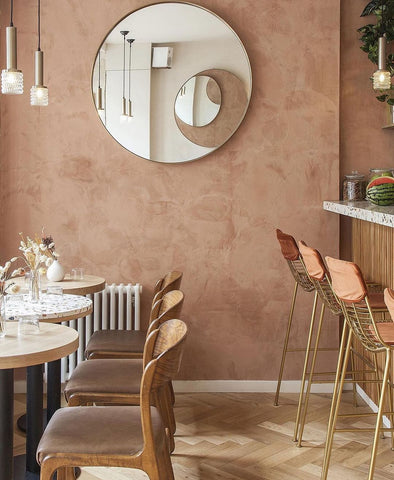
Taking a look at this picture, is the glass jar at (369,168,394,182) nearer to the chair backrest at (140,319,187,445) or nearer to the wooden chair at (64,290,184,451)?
the wooden chair at (64,290,184,451)

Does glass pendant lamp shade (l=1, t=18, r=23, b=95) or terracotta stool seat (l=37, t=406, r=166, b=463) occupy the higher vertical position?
glass pendant lamp shade (l=1, t=18, r=23, b=95)

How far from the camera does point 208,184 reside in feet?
15.2

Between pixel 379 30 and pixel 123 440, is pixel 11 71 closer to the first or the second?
pixel 123 440

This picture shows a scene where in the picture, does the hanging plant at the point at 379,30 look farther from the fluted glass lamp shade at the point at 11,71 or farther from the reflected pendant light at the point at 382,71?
the fluted glass lamp shade at the point at 11,71

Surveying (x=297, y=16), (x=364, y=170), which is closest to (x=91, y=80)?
(x=297, y=16)

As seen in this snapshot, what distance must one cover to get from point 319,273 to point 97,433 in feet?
4.71

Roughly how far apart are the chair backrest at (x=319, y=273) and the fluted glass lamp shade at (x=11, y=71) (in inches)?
65.5

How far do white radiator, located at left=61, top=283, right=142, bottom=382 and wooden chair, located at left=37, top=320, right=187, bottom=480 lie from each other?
207 cm

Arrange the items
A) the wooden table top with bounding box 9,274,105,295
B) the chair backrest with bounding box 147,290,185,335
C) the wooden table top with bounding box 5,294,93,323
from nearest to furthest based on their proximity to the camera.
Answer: the chair backrest with bounding box 147,290,185,335
the wooden table top with bounding box 5,294,93,323
the wooden table top with bounding box 9,274,105,295

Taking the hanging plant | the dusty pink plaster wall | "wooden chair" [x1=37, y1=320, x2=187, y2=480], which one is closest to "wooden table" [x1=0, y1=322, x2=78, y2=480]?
"wooden chair" [x1=37, y1=320, x2=187, y2=480]

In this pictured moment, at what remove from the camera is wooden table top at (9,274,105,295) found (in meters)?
3.88

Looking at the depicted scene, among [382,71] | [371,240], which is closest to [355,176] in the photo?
[371,240]

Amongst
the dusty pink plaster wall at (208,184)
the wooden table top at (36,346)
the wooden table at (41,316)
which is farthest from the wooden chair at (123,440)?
the dusty pink plaster wall at (208,184)

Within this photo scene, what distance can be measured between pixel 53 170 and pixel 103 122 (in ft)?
1.61
